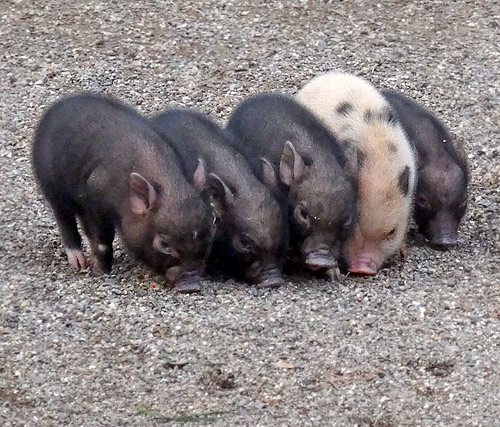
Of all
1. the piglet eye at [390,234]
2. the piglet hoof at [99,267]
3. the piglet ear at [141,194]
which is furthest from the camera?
the piglet eye at [390,234]

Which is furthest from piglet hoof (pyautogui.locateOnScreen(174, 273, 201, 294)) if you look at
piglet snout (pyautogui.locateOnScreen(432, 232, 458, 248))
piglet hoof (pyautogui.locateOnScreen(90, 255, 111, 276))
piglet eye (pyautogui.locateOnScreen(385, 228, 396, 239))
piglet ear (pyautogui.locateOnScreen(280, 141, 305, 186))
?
piglet snout (pyautogui.locateOnScreen(432, 232, 458, 248))

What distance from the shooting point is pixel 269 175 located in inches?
299

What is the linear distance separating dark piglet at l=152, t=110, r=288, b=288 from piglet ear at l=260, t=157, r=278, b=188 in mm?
82

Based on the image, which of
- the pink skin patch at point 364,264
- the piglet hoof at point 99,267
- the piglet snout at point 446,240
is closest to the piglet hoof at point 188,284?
the piglet hoof at point 99,267

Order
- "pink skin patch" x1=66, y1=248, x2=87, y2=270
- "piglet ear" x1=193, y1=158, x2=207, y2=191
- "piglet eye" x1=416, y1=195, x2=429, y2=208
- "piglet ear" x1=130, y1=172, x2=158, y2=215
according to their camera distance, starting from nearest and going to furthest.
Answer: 1. "piglet ear" x1=130, y1=172, x2=158, y2=215
2. "piglet ear" x1=193, y1=158, x2=207, y2=191
3. "pink skin patch" x1=66, y1=248, x2=87, y2=270
4. "piglet eye" x1=416, y1=195, x2=429, y2=208

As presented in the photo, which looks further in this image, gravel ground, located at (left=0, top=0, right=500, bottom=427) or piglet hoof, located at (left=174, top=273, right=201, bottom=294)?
piglet hoof, located at (left=174, top=273, right=201, bottom=294)

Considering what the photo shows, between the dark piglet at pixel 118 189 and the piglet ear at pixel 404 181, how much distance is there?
146 cm

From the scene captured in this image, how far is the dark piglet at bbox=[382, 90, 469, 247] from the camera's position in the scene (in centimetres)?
830

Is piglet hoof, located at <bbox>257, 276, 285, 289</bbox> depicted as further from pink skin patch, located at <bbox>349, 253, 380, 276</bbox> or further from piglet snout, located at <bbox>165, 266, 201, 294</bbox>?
pink skin patch, located at <bbox>349, 253, 380, 276</bbox>

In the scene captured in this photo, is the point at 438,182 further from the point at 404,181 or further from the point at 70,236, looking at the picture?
the point at 70,236

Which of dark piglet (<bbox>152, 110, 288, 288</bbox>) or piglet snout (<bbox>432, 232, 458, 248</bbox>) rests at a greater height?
dark piglet (<bbox>152, 110, 288, 288</bbox>)

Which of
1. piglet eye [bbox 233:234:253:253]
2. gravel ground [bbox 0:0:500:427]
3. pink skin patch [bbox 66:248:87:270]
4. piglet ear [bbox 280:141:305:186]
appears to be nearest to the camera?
gravel ground [bbox 0:0:500:427]

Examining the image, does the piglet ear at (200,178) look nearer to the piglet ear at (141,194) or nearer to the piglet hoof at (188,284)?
the piglet ear at (141,194)

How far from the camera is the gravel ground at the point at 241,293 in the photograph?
582 cm
